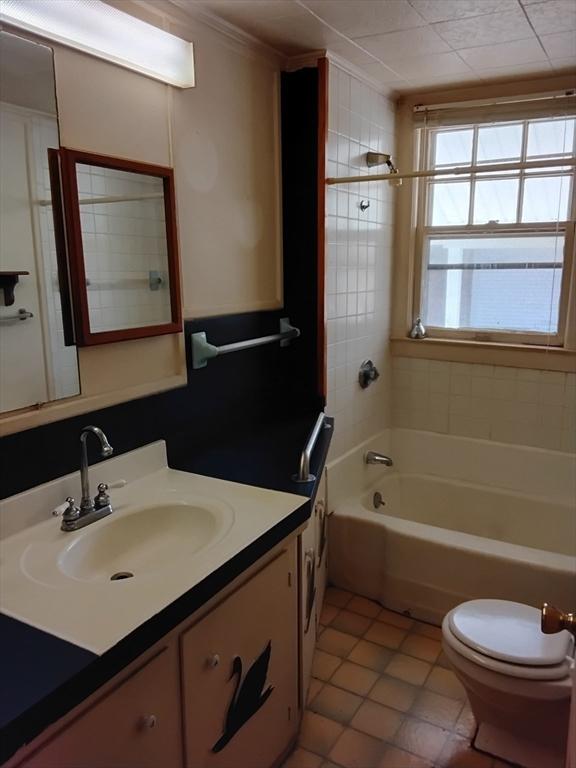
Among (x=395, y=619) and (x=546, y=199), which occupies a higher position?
(x=546, y=199)

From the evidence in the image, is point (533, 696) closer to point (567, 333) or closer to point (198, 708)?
point (198, 708)

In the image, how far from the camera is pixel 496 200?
2.90m

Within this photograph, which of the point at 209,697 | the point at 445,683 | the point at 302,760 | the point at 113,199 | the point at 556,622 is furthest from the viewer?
the point at 445,683

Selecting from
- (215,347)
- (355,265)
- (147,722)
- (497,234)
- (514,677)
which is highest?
(497,234)

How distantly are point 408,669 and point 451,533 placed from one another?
57cm

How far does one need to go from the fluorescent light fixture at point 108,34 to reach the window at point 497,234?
1612 mm

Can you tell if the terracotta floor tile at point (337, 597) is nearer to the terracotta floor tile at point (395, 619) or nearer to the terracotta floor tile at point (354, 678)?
the terracotta floor tile at point (395, 619)

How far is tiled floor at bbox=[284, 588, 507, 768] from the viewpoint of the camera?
183cm

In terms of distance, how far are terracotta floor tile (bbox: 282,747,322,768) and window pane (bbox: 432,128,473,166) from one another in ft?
8.62

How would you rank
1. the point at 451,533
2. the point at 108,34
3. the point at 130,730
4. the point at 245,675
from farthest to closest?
the point at 451,533
the point at 108,34
the point at 245,675
the point at 130,730

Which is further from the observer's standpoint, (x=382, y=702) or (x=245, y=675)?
(x=382, y=702)

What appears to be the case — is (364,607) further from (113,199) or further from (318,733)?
(113,199)

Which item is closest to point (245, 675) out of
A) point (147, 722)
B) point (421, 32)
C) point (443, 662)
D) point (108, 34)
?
point (147, 722)

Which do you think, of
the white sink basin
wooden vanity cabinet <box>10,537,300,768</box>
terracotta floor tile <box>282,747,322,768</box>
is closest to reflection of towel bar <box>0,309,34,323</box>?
the white sink basin
